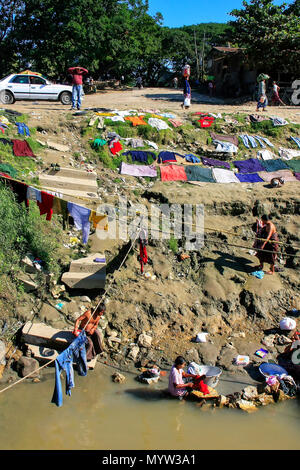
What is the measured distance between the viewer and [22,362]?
6.63m

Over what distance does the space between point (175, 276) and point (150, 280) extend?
619 millimetres

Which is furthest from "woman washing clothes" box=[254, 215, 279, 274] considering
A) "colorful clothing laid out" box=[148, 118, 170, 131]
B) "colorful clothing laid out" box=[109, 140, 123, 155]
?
"colorful clothing laid out" box=[148, 118, 170, 131]

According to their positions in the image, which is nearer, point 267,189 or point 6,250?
A: point 6,250

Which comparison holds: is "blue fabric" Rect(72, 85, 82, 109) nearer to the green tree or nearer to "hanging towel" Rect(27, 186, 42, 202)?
"hanging towel" Rect(27, 186, 42, 202)

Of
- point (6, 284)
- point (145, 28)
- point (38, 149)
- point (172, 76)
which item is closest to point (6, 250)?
point (6, 284)

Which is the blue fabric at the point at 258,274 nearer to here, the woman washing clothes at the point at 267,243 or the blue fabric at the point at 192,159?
the woman washing clothes at the point at 267,243

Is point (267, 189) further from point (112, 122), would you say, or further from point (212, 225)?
point (112, 122)

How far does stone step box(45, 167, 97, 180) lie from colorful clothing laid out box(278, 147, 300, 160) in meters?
7.05

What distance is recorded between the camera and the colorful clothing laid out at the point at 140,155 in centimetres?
1241

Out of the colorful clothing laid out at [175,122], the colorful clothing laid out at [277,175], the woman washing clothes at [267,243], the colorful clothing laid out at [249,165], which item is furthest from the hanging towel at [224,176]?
the woman washing clothes at [267,243]

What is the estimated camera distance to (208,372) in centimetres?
666

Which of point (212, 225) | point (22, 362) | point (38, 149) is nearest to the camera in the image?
point (22, 362)

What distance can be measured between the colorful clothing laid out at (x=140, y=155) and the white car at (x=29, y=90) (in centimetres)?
558

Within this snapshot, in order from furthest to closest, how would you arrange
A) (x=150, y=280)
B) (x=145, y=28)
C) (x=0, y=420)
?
(x=145, y=28), (x=150, y=280), (x=0, y=420)
